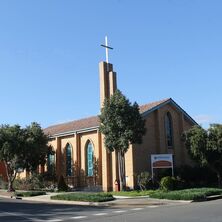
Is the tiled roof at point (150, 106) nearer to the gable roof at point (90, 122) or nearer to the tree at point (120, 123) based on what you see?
the gable roof at point (90, 122)

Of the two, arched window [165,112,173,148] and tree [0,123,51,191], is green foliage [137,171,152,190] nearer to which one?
arched window [165,112,173,148]

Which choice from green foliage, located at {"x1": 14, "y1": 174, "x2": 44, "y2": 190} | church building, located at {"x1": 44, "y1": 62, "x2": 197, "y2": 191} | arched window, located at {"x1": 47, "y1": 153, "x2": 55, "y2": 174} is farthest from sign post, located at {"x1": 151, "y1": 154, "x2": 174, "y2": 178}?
arched window, located at {"x1": 47, "y1": 153, "x2": 55, "y2": 174}

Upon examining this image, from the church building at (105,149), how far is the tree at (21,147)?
2780 mm

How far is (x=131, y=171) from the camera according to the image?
Answer: 36812 mm

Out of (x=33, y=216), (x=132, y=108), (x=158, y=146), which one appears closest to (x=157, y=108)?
(x=158, y=146)

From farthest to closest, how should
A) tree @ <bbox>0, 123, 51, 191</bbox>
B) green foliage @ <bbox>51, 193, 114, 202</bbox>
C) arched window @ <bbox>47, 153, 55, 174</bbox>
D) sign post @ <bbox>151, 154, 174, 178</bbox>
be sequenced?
arched window @ <bbox>47, 153, 55, 174</bbox> → tree @ <bbox>0, 123, 51, 191</bbox> → sign post @ <bbox>151, 154, 174, 178</bbox> → green foliage @ <bbox>51, 193, 114, 202</bbox>

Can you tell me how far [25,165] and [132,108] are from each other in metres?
12.9

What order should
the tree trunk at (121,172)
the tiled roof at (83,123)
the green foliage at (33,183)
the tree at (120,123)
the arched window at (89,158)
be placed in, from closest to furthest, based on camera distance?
the tree at (120,123) < the tree trunk at (121,172) < the tiled roof at (83,123) < the arched window at (89,158) < the green foliage at (33,183)

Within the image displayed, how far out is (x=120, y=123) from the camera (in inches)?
1331

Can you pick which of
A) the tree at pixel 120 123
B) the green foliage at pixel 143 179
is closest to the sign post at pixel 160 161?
the green foliage at pixel 143 179

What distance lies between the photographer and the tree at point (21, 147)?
3972cm

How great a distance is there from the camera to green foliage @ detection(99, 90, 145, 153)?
3372 cm

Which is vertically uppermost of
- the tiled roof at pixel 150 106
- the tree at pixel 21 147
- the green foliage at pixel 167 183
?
the tiled roof at pixel 150 106

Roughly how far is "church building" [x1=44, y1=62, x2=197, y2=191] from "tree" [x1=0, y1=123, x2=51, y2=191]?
2780 mm
